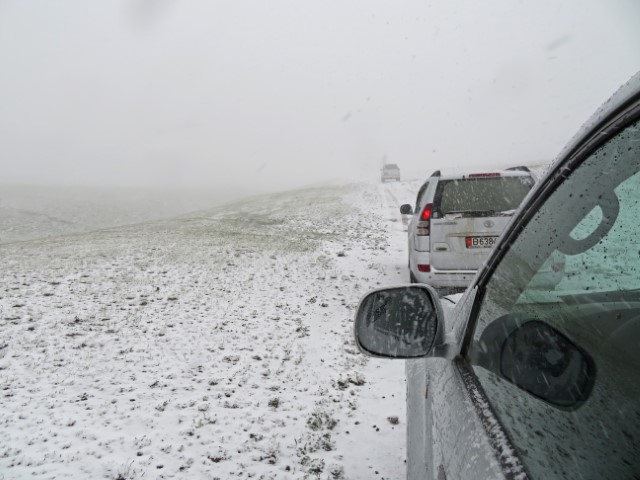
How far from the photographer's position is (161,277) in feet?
34.2

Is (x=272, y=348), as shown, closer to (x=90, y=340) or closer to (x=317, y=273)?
A: (x=90, y=340)

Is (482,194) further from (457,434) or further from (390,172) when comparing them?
(390,172)

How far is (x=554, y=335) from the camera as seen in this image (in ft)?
4.10

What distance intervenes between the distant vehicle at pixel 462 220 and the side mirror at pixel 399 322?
17.2 ft

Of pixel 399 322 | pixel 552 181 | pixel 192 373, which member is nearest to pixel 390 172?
pixel 192 373

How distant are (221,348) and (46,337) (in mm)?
2815

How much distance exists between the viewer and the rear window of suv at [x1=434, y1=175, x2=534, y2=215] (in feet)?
21.5

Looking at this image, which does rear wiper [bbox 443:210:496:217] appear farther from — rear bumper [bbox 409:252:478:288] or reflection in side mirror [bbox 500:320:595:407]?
reflection in side mirror [bbox 500:320:595:407]

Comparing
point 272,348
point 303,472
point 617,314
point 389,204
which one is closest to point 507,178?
point 272,348

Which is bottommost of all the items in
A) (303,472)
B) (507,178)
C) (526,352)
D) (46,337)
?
(303,472)

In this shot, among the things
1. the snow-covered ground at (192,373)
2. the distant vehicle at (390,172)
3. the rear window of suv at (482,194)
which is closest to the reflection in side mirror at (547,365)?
the snow-covered ground at (192,373)

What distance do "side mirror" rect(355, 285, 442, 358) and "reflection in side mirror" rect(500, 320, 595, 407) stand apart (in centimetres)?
32

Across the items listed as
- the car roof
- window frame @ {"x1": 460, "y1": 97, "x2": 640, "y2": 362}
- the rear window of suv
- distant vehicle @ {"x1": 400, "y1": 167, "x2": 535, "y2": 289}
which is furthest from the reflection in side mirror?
the car roof

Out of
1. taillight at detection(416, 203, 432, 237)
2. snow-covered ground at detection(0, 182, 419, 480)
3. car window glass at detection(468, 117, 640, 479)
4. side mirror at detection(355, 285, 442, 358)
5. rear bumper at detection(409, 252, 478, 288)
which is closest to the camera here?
car window glass at detection(468, 117, 640, 479)
